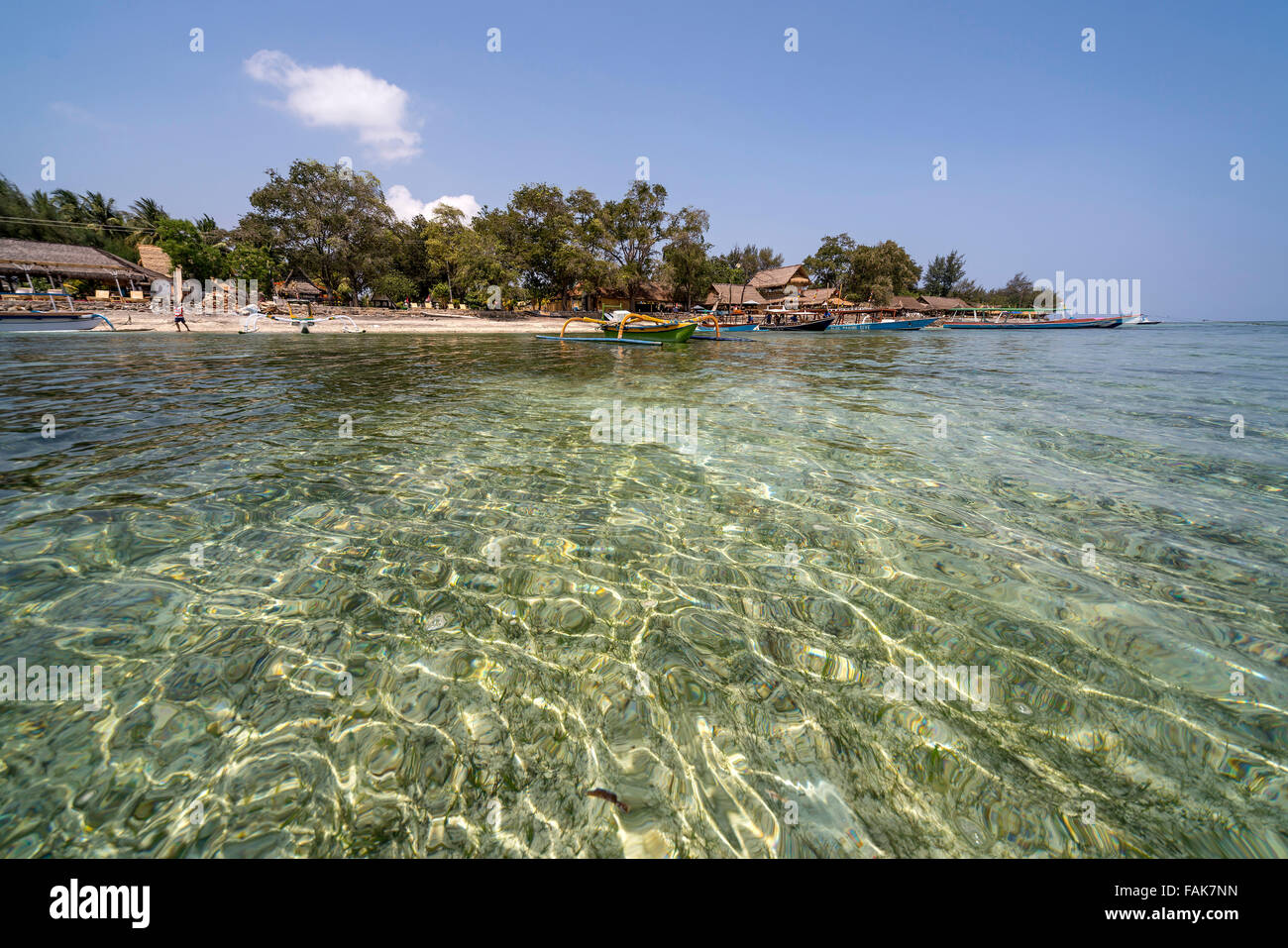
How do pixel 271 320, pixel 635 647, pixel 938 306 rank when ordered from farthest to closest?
pixel 938 306 → pixel 271 320 → pixel 635 647

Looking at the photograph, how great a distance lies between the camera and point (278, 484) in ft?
18.9

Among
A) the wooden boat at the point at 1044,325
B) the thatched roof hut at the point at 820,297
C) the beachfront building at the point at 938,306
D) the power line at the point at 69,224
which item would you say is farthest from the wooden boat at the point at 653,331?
the beachfront building at the point at 938,306

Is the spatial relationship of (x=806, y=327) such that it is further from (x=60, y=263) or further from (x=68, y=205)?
(x=68, y=205)

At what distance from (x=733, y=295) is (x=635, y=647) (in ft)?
272

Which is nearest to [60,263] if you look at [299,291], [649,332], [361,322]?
[299,291]

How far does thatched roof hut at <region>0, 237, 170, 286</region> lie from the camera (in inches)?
1601

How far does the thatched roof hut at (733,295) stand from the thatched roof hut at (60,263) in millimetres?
70219

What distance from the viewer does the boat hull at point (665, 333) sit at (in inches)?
1116

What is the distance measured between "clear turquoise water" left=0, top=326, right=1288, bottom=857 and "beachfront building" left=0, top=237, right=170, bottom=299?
57.4m

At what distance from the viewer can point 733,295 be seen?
7875 cm

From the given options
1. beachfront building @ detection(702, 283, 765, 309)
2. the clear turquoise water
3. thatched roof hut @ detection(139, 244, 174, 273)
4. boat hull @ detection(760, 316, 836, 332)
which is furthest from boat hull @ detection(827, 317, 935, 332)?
thatched roof hut @ detection(139, 244, 174, 273)

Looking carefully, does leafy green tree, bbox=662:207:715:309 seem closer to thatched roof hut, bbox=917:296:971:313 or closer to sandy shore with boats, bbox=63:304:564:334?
sandy shore with boats, bbox=63:304:564:334
